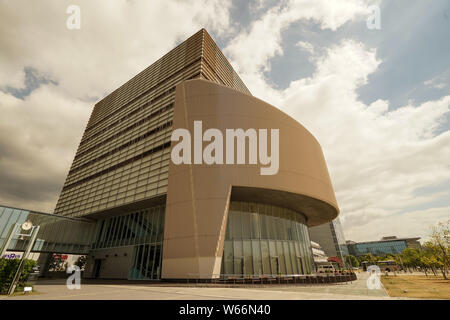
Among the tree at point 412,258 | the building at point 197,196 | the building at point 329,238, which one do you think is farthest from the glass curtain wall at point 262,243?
the building at point 329,238

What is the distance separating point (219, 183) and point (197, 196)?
7.54ft

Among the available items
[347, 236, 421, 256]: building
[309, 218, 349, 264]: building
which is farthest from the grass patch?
[347, 236, 421, 256]: building

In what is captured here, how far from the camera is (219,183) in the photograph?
18828mm

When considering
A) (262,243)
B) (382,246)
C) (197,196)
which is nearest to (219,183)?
(197,196)

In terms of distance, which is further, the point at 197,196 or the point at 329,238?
the point at 329,238

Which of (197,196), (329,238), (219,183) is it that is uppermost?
(329,238)

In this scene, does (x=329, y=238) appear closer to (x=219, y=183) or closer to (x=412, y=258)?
(x=412, y=258)

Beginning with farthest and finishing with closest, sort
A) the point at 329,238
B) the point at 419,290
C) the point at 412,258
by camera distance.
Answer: the point at 329,238 → the point at 412,258 → the point at 419,290

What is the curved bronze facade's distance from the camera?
691 inches

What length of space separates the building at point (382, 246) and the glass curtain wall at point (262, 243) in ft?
520

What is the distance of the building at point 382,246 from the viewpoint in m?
144

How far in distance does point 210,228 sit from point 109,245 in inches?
777
